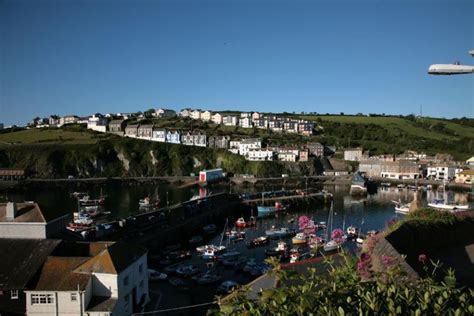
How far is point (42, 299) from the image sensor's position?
465 inches

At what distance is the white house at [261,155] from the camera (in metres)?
76.5

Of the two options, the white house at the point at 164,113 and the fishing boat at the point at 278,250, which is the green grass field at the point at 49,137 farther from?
the fishing boat at the point at 278,250

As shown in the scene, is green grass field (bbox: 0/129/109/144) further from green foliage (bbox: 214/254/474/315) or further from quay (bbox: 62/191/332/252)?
green foliage (bbox: 214/254/474/315)

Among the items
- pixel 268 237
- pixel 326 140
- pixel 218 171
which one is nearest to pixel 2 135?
pixel 218 171

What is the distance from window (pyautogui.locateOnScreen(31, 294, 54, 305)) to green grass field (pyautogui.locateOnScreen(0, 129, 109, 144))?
6963 cm

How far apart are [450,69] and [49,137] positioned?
8584 centimetres

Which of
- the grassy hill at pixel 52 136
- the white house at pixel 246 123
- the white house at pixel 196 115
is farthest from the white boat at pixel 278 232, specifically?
the white house at pixel 196 115

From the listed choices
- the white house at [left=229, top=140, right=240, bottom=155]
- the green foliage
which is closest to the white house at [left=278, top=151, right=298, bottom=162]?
the white house at [left=229, top=140, right=240, bottom=155]

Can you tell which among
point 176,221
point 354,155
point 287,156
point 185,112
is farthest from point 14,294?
point 185,112

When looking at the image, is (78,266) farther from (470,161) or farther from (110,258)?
(470,161)

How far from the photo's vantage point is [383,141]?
9106cm

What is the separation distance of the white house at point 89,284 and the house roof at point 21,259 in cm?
54

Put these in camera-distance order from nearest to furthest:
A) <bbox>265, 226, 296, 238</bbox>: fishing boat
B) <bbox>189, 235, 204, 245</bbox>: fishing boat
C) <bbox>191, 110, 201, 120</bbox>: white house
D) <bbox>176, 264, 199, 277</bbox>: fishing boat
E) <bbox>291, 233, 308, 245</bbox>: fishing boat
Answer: <bbox>176, 264, 199, 277</bbox>: fishing boat, <bbox>291, 233, 308, 245</bbox>: fishing boat, <bbox>189, 235, 204, 245</bbox>: fishing boat, <bbox>265, 226, 296, 238</bbox>: fishing boat, <bbox>191, 110, 201, 120</bbox>: white house

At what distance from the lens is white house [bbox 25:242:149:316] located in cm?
1177
